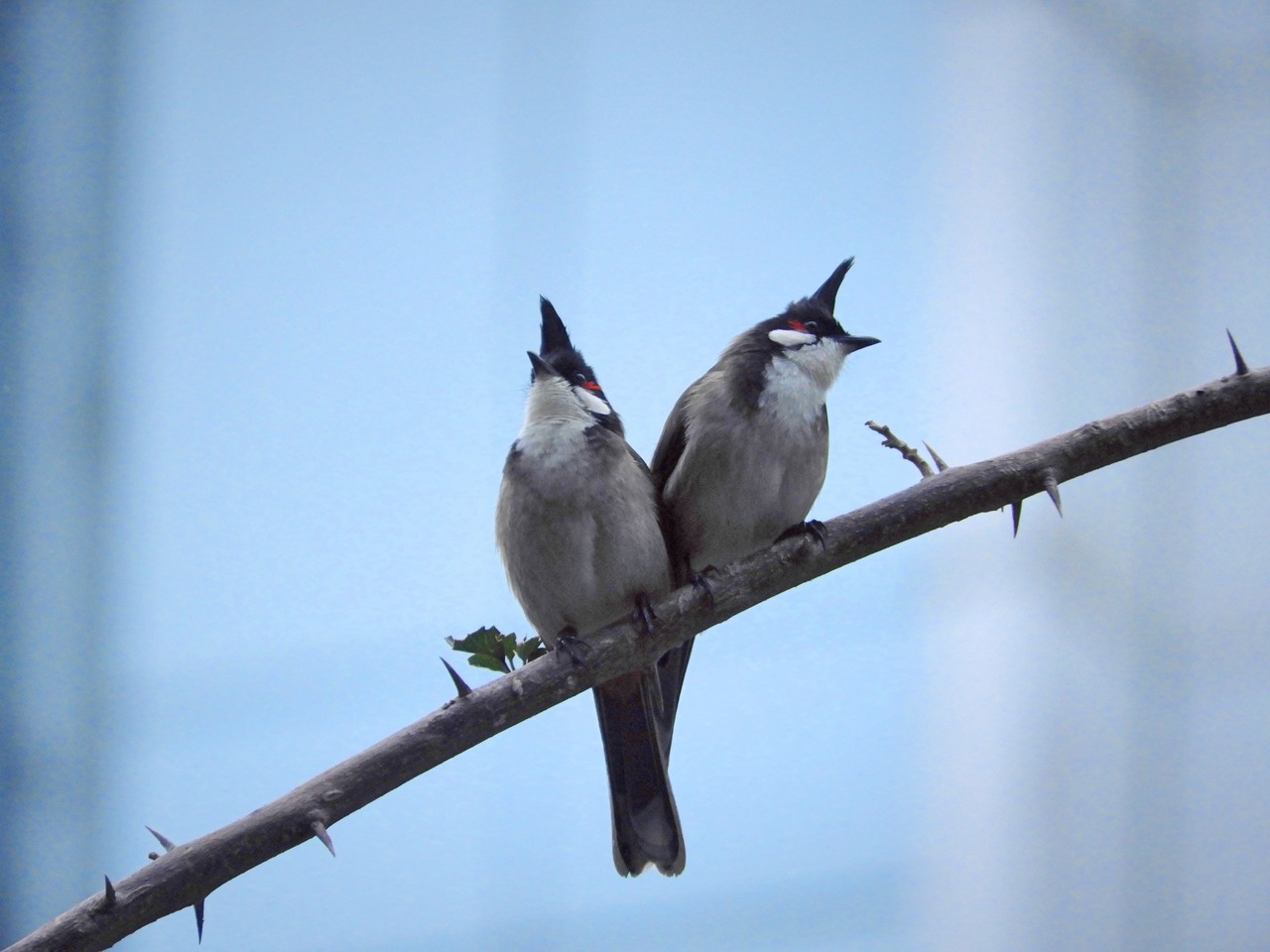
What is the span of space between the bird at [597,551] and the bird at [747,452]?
0.32 ft

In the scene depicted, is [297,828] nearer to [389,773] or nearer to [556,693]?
[389,773]

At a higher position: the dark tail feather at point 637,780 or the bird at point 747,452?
the bird at point 747,452

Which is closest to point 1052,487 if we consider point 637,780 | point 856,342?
point 856,342

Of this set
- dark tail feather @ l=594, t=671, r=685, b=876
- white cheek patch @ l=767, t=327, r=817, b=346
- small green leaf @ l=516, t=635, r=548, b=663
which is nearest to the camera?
small green leaf @ l=516, t=635, r=548, b=663

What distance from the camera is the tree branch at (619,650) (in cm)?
166

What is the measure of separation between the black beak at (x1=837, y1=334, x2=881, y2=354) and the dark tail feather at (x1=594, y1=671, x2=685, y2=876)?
1.00m

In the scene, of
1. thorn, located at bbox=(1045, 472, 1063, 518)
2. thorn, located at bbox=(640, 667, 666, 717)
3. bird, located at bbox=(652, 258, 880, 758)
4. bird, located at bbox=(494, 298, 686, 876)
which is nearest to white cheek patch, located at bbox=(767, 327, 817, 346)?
bird, located at bbox=(652, 258, 880, 758)

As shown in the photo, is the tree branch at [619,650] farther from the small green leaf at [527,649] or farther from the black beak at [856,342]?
the black beak at [856,342]

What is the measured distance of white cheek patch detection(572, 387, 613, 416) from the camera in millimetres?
2777

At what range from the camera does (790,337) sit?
2.92 meters

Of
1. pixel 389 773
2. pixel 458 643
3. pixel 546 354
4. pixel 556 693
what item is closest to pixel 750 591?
pixel 556 693

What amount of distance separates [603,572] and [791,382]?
0.68 meters

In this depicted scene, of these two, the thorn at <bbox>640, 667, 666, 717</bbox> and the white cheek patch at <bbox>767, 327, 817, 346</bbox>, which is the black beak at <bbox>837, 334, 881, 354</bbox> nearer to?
the white cheek patch at <bbox>767, 327, 817, 346</bbox>

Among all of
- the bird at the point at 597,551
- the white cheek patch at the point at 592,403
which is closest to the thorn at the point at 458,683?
the bird at the point at 597,551
